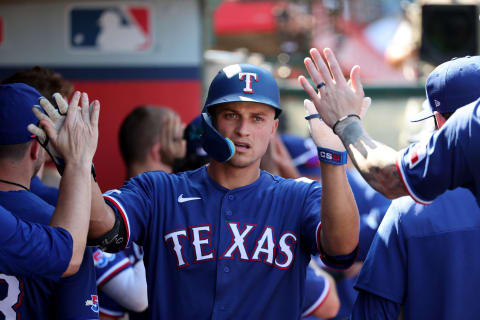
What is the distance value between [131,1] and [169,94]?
0.73 m

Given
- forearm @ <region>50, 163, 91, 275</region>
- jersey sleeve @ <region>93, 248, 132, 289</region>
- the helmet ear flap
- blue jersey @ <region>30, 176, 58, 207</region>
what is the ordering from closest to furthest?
forearm @ <region>50, 163, 91, 275</region>, the helmet ear flap, blue jersey @ <region>30, 176, 58, 207</region>, jersey sleeve @ <region>93, 248, 132, 289</region>

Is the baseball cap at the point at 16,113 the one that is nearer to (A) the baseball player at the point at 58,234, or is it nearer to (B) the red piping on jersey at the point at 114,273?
(A) the baseball player at the point at 58,234

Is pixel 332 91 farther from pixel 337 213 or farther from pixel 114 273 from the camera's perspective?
pixel 114 273

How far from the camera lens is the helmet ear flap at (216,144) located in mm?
2686

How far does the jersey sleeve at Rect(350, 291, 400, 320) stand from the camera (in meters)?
2.57

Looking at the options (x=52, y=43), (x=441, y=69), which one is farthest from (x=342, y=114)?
(x=52, y=43)

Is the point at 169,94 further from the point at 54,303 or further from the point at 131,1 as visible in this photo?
the point at 54,303

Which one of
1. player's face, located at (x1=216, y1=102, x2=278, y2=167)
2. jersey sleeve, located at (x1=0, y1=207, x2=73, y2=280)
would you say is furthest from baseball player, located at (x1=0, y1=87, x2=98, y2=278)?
player's face, located at (x1=216, y1=102, x2=278, y2=167)

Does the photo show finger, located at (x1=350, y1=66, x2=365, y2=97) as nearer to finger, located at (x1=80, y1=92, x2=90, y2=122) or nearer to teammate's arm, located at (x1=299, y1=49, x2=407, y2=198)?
teammate's arm, located at (x1=299, y1=49, x2=407, y2=198)

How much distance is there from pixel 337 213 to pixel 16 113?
3.86 feet

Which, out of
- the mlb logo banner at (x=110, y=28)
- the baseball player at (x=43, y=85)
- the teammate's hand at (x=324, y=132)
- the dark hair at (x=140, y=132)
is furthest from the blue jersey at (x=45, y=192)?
the mlb logo banner at (x=110, y=28)

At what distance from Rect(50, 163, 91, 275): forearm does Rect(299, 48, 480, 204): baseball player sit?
81 centimetres

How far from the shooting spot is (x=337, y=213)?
2.45 meters

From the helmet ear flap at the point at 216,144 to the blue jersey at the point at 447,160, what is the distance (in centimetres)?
75
